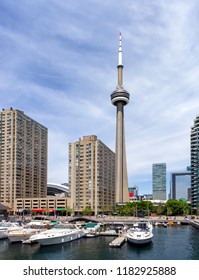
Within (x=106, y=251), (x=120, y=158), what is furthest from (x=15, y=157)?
(x=106, y=251)

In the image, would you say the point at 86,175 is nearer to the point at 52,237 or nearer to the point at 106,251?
the point at 52,237

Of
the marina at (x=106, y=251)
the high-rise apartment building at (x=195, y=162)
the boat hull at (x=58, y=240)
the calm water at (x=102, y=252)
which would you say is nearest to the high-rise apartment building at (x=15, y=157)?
the high-rise apartment building at (x=195, y=162)

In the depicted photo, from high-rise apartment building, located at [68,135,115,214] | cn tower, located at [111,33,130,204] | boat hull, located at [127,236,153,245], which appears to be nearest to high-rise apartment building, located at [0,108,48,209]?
high-rise apartment building, located at [68,135,115,214]

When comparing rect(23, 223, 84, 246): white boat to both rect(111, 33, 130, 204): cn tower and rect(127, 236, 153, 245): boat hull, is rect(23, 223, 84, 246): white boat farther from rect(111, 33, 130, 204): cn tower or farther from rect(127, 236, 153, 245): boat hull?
rect(111, 33, 130, 204): cn tower

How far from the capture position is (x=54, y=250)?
2197 inches

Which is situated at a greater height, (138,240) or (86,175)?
(86,175)

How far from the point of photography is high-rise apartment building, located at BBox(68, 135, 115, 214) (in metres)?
164

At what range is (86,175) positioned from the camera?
166125 mm

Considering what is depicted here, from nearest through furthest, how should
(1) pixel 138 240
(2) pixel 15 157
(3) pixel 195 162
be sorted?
1. (1) pixel 138 240
2. (3) pixel 195 162
3. (2) pixel 15 157

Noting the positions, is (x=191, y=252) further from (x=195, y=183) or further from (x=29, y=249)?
(x=195, y=183)

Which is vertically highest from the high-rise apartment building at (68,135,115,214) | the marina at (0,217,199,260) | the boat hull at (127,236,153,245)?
the high-rise apartment building at (68,135,115,214)

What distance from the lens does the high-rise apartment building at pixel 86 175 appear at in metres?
164

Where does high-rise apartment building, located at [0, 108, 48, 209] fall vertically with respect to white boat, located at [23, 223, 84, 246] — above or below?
above
